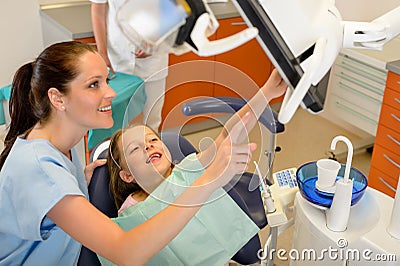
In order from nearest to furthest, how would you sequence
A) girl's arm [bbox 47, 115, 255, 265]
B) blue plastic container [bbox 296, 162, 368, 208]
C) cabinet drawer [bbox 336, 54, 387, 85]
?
girl's arm [bbox 47, 115, 255, 265] < blue plastic container [bbox 296, 162, 368, 208] < cabinet drawer [bbox 336, 54, 387, 85]

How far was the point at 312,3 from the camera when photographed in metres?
0.72

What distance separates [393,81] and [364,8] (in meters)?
0.86

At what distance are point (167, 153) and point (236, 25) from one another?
16.1 inches

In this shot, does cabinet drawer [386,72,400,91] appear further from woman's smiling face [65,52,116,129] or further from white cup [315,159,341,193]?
woman's smiling face [65,52,116,129]

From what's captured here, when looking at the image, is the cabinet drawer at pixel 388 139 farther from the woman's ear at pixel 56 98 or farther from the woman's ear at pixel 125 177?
the woman's ear at pixel 56 98

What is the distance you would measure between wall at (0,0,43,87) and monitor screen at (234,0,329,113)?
2.23 metres

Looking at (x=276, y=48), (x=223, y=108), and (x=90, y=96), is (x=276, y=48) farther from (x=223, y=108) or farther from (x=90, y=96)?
(x=90, y=96)

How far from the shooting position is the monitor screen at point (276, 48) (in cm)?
66


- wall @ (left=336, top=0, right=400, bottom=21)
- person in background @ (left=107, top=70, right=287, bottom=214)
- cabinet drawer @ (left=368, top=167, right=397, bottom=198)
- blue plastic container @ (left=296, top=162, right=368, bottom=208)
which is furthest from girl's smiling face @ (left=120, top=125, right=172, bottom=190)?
wall @ (left=336, top=0, right=400, bottom=21)

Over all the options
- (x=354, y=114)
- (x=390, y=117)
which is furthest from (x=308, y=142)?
(x=390, y=117)

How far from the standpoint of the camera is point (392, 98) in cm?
235

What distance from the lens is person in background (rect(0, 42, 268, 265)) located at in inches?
42.6

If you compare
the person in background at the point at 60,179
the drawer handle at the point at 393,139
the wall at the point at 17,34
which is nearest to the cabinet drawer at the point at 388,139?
the drawer handle at the point at 393,139

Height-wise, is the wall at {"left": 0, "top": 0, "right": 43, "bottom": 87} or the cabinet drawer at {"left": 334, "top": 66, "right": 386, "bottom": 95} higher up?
the wall at {"left": 0, "top": 0, "right": 43, "bottom": 87}
